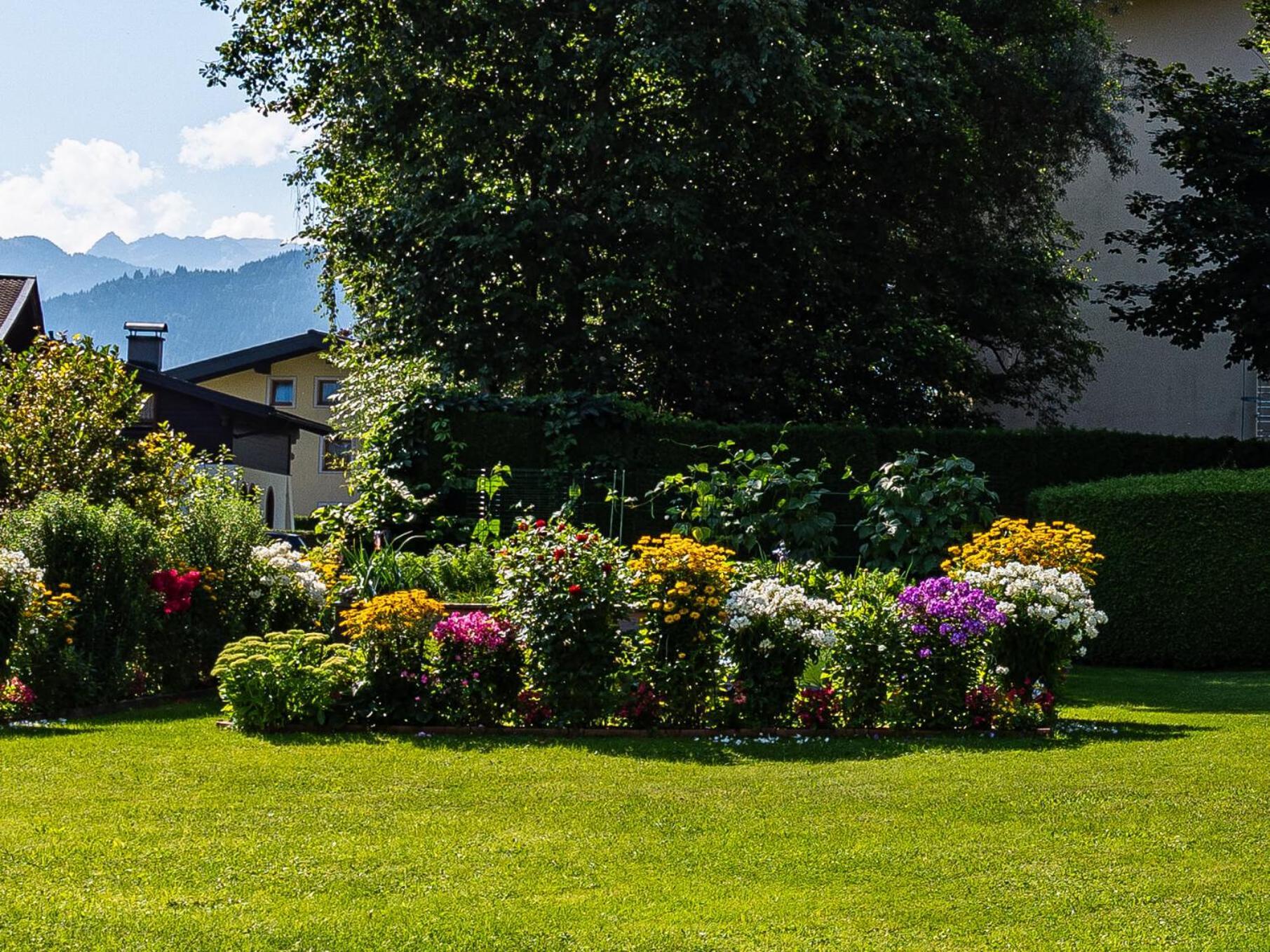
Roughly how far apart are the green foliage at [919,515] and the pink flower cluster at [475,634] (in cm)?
595

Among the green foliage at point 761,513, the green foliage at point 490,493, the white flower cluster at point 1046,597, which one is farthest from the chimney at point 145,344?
the white flower cluster at point 1046,597

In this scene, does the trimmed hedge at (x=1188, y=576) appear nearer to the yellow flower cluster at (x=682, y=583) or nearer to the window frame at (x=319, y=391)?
the yellow flower cluster at (x=682, y=583)

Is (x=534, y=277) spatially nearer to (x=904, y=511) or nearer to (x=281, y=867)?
(x=904, y=511)

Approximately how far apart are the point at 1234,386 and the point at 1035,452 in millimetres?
9471

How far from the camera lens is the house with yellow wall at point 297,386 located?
38719 mm

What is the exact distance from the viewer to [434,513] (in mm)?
16094

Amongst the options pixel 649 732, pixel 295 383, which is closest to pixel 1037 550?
pixel 649 732

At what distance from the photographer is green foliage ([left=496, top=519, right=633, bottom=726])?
8500 mm

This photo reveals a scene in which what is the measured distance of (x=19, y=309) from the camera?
30047 mm

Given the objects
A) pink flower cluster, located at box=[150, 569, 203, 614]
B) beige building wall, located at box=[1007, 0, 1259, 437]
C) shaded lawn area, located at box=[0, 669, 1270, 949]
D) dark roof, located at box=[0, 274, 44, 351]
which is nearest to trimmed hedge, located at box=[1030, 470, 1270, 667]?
shaded lawn area, located at box=[0, 669, 1270, 949]

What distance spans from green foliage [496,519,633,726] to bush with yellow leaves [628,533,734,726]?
182 mm

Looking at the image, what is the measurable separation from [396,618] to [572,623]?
114 centimetres

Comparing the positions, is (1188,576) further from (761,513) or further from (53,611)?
(53,611)

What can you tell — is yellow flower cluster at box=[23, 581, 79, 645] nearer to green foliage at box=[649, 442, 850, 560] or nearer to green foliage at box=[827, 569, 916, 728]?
green foliage at box=[827, 569, 916, 728]
